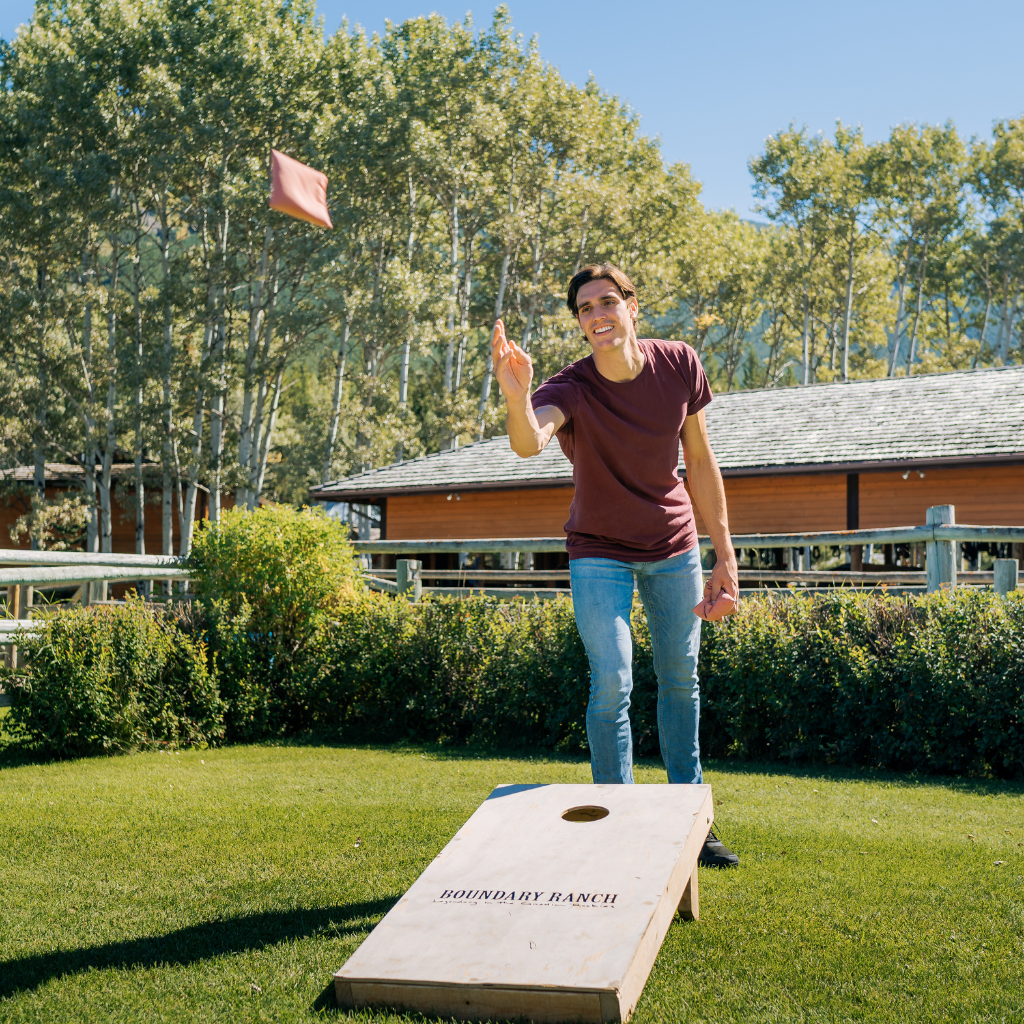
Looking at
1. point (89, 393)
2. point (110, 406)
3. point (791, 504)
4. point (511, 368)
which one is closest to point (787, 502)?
point (791, 504)

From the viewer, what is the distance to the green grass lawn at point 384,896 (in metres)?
2.57

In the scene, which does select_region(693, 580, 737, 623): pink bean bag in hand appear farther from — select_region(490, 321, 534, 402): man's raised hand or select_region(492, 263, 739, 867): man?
select_region(490, 321, 534, 402): man's raised hand

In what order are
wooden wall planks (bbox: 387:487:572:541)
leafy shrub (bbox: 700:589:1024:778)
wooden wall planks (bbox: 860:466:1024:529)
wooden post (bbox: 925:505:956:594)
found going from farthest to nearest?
wooden wall planks (bbox: 387:487:572:541), wooden wall planks (bbox: 860:466:1024:529), wooden post (bbox: 925:505:956:594), leafy shrub (bbox: 700:589:1024:778)

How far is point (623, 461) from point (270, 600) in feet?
16.8

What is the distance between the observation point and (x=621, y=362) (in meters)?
3.46

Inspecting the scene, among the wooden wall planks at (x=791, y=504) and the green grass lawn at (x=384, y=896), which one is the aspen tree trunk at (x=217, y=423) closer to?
the wooden wall planks at (x=791, y=504)

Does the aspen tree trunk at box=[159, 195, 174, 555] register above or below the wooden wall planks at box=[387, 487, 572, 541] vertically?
above

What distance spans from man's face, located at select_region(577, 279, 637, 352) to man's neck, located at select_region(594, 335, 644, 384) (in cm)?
2

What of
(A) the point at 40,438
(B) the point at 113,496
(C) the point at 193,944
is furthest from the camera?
(B) the point at 113,496

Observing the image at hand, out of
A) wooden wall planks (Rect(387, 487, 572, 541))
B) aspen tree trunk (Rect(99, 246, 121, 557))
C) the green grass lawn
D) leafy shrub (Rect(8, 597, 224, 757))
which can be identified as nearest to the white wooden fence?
leafy shrub (Rect(8, 597, 224, 757))

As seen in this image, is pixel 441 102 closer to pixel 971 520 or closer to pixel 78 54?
pixel 78 54

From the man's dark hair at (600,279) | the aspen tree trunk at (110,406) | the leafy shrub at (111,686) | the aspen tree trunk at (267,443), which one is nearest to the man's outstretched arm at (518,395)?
the man's dark hair at (600,279)

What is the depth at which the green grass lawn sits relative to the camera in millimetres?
2568

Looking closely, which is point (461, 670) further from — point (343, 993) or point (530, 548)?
point (343, 993)
